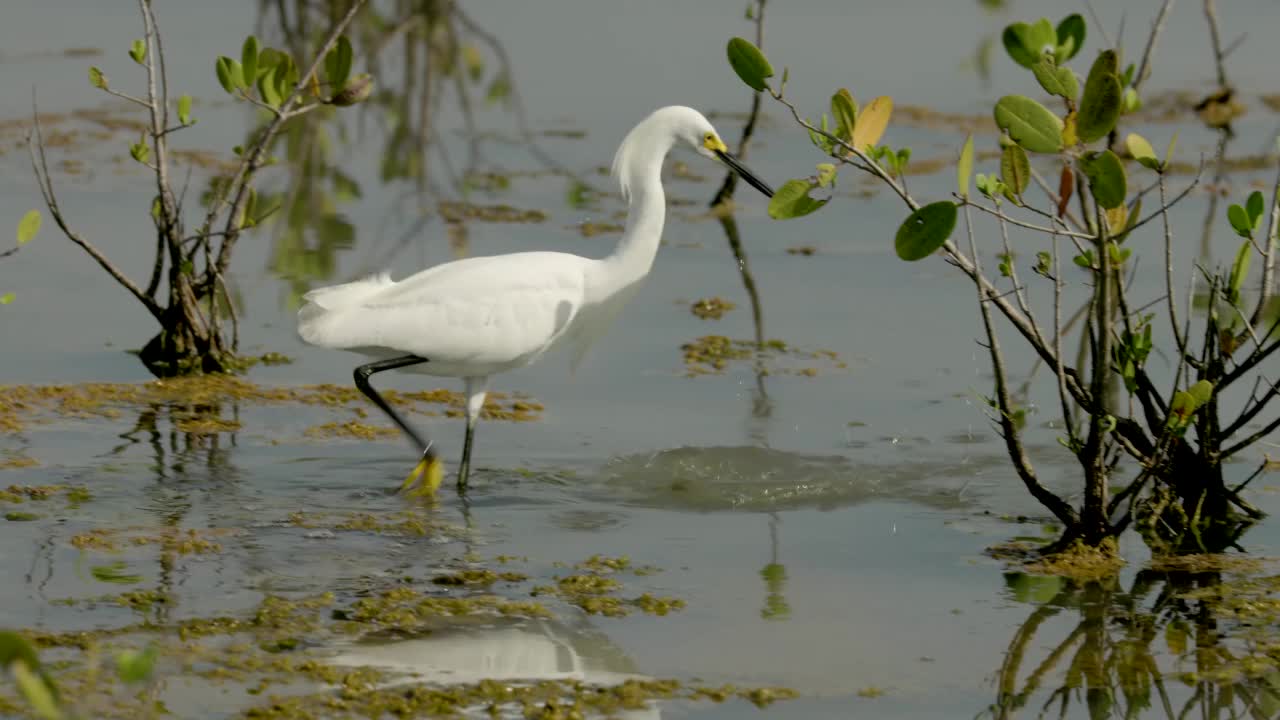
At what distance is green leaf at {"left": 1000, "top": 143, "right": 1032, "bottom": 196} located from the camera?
4996mm

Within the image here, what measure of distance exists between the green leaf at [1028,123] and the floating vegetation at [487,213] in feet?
17.5

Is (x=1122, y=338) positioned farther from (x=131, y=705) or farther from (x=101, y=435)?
(x=101, y=435)

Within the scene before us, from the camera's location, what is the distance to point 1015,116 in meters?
4.82

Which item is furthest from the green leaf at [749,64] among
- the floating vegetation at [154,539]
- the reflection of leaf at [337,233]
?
the reflection of leaf at [337,233]

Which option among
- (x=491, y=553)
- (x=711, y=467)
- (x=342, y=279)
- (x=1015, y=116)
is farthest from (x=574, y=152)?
(x=1015, y=116)

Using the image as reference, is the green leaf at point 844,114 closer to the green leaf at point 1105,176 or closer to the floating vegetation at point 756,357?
the green leaf at point 1105,176

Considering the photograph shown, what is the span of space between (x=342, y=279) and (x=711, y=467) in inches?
105

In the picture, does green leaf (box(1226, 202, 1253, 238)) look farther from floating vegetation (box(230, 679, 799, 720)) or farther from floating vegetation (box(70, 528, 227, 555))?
floating vegetation (box(70, 528, 227, 555))

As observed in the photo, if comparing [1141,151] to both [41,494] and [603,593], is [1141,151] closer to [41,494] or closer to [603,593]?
[603,593]

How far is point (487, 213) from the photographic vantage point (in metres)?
10.1

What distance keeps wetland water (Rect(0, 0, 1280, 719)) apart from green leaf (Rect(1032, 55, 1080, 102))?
1.35m

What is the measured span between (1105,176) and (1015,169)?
23cm

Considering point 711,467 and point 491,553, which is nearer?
point 491,553


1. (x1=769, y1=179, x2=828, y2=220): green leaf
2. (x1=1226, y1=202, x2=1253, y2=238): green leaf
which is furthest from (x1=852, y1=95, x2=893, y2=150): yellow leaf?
(x1=1226, y1=202, x2=1253, y2=238): green leaf
